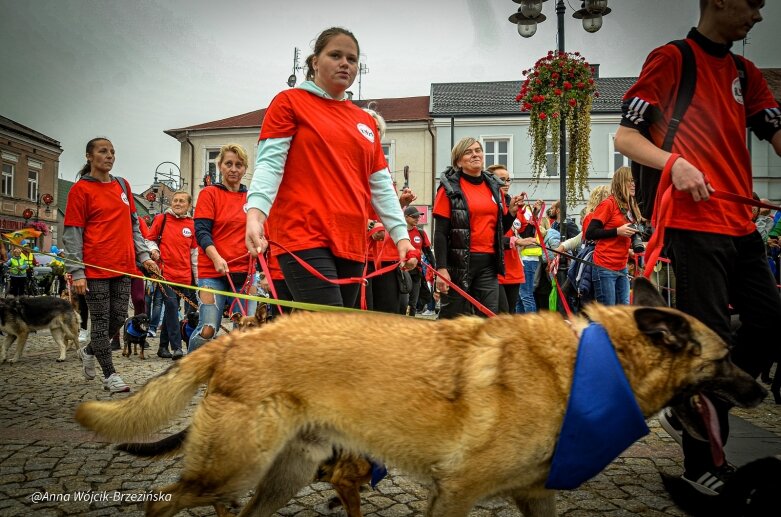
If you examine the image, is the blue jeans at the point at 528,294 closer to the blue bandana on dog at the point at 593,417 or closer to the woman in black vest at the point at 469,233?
the woman in black vest at the point at 469,233

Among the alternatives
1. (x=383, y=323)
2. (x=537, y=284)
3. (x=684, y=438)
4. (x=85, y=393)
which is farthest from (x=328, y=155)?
(x=537, y=284)

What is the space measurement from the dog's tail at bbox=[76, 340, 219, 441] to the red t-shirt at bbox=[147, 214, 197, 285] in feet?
20.6

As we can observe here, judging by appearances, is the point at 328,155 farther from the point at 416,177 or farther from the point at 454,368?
the point at 416,177

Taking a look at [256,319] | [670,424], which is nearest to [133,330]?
[256,319]

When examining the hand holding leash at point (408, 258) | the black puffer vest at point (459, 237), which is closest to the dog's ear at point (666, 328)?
the hand holding leash at point (408, 258)

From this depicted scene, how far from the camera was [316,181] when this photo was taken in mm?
2934

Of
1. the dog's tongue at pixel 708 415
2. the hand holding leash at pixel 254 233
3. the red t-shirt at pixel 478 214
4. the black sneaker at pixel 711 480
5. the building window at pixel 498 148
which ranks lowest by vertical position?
the black sneaker at pixel 711 480

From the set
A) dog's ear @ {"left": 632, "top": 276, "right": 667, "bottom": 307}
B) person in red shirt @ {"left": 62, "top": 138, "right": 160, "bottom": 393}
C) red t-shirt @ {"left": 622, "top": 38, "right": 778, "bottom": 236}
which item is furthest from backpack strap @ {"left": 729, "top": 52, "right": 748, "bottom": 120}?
person in red shirt @ {"left": 62, "top": 138, "right": 160, "bottom": 393}

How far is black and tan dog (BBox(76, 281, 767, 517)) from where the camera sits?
188cm

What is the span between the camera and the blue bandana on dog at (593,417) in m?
1.85

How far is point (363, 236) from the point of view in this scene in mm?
3098

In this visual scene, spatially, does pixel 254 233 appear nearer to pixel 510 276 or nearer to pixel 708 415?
pixel 708 415

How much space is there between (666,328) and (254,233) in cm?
196

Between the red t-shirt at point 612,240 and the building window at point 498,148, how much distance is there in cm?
2352
